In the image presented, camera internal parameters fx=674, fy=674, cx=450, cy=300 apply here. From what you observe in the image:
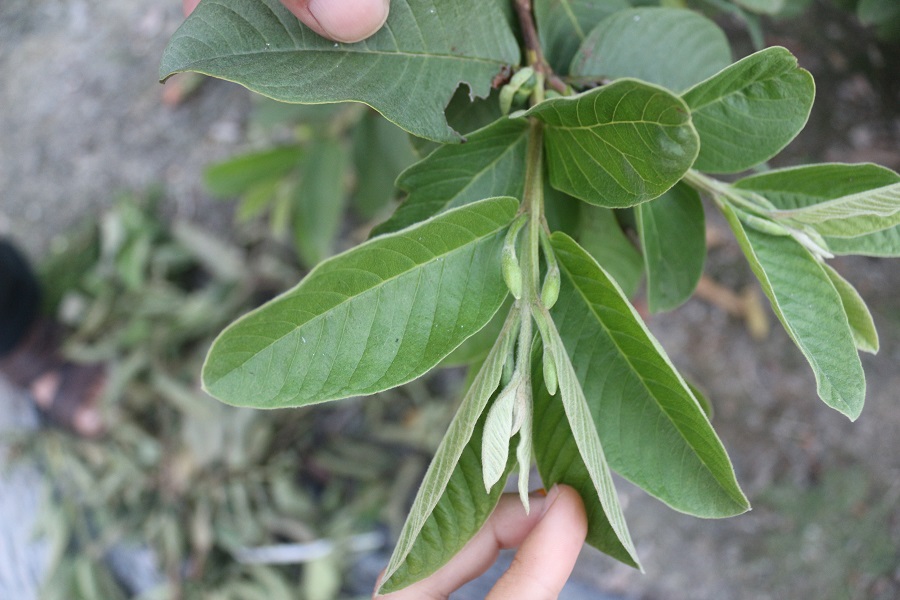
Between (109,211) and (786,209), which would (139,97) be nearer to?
(109,211)

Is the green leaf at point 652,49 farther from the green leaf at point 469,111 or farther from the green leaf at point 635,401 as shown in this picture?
the green leaf at point 635,401

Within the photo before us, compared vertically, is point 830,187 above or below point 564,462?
above

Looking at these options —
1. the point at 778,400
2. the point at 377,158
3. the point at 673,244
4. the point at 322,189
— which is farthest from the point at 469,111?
the point at 778,400

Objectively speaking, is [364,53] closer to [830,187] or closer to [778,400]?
[830,187]

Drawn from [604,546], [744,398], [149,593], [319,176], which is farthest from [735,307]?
[149,593]

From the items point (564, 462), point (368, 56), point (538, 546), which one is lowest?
point (538, 546)

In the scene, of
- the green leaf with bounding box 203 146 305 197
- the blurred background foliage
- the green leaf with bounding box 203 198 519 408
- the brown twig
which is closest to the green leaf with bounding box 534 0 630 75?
the brown twig

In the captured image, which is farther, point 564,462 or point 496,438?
point 564,462
